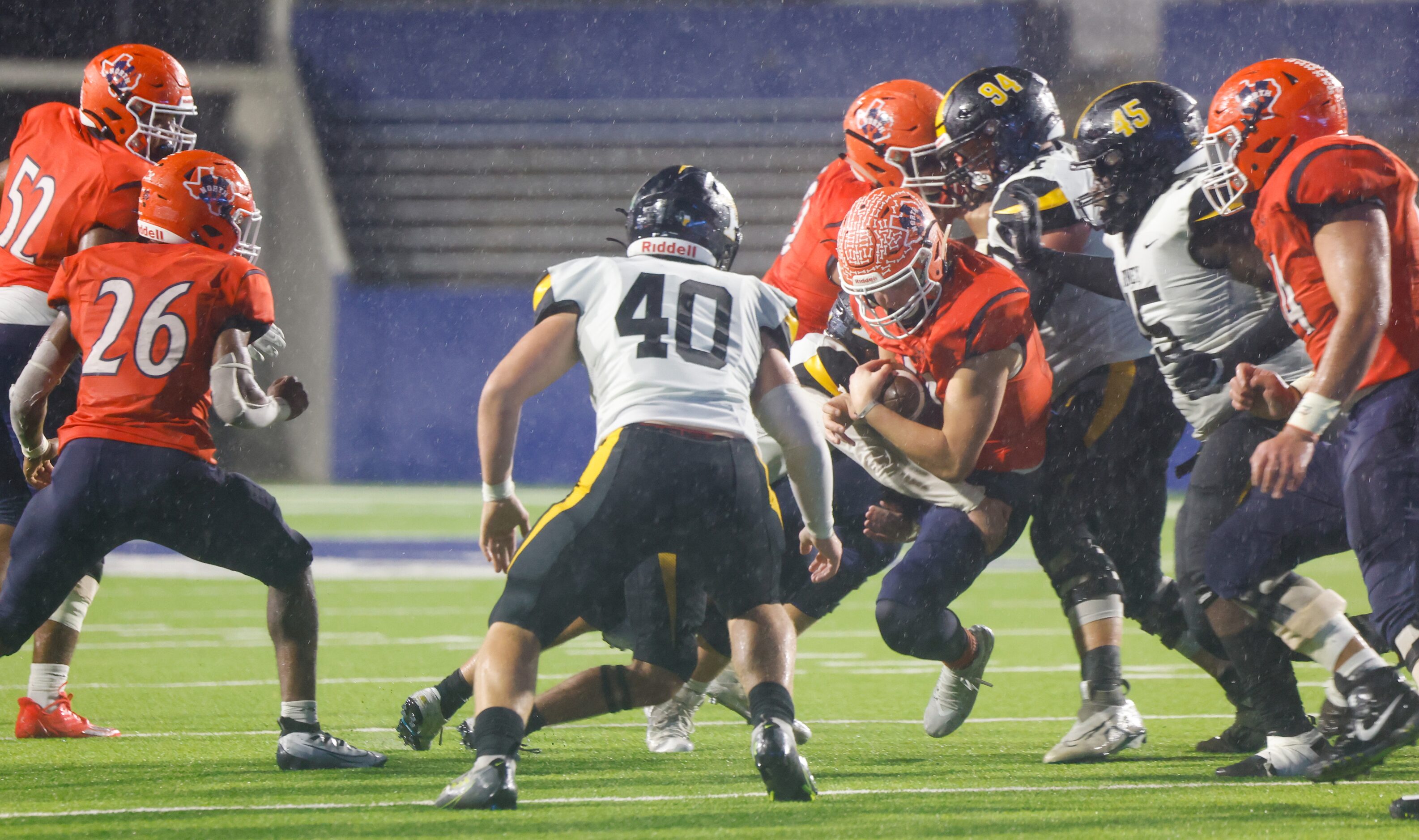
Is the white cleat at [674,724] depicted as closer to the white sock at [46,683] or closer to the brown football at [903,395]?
the brown football at [903,395]

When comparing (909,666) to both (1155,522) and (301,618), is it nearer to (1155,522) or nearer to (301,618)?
(1155,522)

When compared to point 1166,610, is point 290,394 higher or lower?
higher

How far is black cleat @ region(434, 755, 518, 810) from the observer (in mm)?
3271

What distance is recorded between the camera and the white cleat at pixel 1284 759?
12.8ft

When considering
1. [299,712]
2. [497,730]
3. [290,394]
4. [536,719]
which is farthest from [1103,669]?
[290,394]

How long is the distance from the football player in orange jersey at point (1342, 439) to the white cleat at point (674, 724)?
1.54 m

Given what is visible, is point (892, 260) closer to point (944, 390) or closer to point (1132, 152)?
point (944, 390)

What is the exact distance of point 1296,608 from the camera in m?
3.72

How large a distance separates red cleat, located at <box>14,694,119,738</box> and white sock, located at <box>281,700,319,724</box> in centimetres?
83

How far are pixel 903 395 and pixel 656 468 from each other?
99 centimetres

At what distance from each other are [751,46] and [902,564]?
672 inches

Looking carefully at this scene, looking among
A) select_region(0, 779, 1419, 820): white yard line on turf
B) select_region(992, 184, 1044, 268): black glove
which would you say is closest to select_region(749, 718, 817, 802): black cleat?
select_region(0, 779, 1419, 820): white yard line on turf

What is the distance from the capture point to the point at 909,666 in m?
6.43

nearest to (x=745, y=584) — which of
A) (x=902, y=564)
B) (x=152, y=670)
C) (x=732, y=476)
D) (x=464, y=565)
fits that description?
(x=732, y=476)
